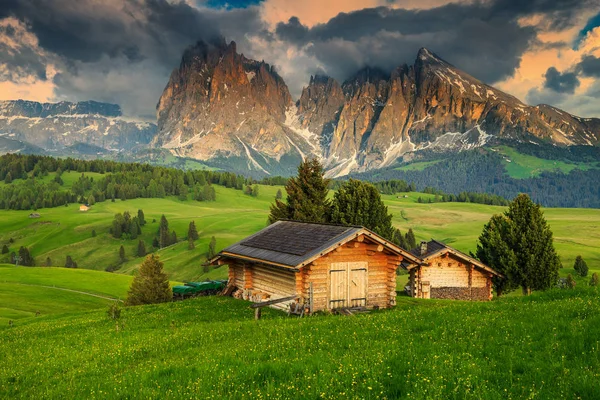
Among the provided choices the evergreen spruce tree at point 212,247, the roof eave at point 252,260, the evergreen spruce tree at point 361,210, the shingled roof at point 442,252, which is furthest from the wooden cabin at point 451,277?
the evergreen spruce tree at point 212,247

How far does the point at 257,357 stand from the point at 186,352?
4.05 m

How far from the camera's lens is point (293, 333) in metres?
18.0

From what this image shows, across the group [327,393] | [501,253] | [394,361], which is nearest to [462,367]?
[394,361]

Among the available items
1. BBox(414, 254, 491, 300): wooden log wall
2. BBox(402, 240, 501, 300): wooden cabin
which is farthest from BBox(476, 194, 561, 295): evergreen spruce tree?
BBox(414, 254, 491, 300): wooden log wall

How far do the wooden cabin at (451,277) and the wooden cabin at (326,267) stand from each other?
18115 millimetres

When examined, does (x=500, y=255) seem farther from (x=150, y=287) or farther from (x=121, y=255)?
(x=121, y=255)

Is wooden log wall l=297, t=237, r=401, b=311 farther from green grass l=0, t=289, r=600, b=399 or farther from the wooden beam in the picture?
green grass l=0, t=289, r=600, b=399

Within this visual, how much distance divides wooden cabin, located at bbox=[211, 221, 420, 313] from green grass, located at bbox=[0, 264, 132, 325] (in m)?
35.8

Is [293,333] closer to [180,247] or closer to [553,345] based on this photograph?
[553,345]

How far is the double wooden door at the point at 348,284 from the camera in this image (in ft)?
103

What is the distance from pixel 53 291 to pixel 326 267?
238 ft

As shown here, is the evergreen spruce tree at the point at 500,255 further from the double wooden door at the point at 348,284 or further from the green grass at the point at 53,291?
the green grass at the point at 53,291

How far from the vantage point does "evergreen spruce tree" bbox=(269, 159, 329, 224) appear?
6216cm

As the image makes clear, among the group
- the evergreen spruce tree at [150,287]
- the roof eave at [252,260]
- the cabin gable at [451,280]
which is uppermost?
the roof eave at [252,260]
